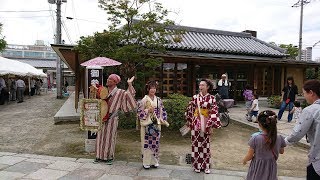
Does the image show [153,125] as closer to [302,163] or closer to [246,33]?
[302,163]

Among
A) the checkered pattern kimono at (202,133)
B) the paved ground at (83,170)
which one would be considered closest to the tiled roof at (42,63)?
the paved ground at (83,170)

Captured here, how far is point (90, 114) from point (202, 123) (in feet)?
7.79

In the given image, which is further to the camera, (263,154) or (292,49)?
(292,49)

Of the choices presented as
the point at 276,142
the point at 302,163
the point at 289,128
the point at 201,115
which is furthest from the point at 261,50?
the point at 276,142

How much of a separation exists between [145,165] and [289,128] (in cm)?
628

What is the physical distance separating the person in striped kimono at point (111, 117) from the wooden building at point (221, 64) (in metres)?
6.13

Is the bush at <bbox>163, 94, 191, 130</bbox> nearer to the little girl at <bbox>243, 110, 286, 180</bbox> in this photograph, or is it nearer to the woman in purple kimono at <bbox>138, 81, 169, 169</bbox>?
Result: the woman in purple kimono at <bbox>138, 81, 169, 169</bbox>

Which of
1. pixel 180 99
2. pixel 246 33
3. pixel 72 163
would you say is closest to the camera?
pixel 72 163

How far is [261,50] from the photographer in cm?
2045

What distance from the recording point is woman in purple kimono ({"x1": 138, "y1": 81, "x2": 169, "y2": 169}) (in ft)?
17.6

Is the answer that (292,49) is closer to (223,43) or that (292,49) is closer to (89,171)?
(223,43)

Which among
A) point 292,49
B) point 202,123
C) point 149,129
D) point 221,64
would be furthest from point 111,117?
point 292,49

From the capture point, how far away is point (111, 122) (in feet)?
18.8

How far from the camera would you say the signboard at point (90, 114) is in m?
5.88
